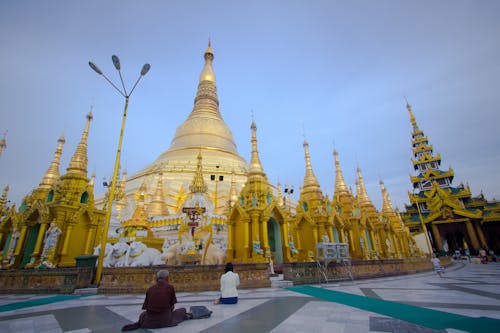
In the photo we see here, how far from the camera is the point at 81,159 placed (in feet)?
48.2

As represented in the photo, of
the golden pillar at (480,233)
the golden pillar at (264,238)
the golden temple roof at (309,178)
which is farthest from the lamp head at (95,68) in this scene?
the golden pillar at (480,233)

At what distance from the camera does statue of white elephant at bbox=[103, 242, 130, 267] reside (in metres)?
11.4

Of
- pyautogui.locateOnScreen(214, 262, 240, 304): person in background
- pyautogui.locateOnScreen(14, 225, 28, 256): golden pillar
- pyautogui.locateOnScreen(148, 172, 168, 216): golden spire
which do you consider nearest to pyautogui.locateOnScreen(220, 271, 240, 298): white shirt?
pyautogui.locateOnScreen(214, 262, 240, 304): person in background

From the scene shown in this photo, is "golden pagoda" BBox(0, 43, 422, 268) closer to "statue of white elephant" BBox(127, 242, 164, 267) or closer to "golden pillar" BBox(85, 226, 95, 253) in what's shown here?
"golden pillar" BBox(85, 226, 95, 253)

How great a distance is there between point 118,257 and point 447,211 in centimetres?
3993

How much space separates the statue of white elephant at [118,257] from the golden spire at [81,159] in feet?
17.7

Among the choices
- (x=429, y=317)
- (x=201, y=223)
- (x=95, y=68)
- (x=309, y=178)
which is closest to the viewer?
(x=429, y=317)

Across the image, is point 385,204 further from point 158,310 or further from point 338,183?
point 158,310

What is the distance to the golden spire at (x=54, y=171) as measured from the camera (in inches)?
650

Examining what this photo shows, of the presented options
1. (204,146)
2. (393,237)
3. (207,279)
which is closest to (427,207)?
(393,237)

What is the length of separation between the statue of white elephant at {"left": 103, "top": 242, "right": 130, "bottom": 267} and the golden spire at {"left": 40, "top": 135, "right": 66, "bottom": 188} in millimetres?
7888

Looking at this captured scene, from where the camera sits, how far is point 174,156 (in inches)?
1363

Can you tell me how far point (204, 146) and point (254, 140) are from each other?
20129 mm

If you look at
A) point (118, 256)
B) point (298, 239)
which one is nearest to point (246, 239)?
point (298, 239)
